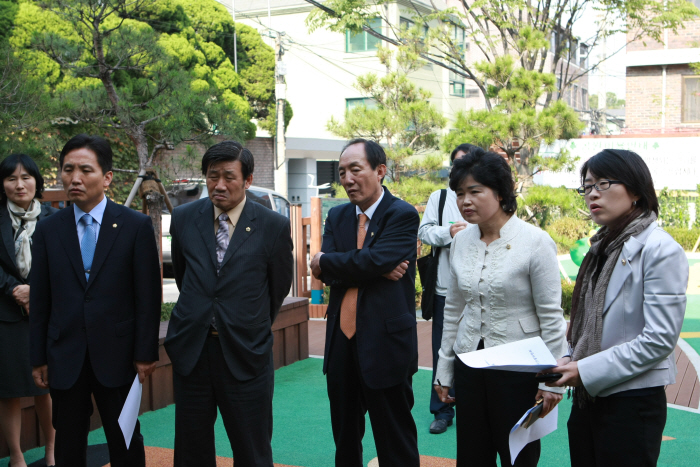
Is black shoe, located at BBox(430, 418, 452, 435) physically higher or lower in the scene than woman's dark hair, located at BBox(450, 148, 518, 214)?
lower

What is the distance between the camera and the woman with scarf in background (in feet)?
11.5

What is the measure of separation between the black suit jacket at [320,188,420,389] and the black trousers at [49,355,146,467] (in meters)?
0.98

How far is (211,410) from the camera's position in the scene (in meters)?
2.99

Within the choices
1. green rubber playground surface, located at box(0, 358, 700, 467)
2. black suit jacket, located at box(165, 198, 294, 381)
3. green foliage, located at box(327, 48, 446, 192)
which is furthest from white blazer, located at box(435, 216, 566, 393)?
green foliage, located at box(327, 48, 446, 192)

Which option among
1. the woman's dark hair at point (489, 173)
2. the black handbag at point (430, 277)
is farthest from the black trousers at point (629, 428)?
the black handbag at point (430, 277)

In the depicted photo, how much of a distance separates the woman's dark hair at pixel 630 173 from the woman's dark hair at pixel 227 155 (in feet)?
4.92

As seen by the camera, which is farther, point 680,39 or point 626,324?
point 680,39

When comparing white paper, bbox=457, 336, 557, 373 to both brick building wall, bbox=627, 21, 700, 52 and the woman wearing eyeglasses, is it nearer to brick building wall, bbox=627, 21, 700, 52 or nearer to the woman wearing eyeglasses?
the woman wearing eyeglasses

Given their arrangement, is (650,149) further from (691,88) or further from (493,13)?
(493,13)

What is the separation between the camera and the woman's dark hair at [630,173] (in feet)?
7.52

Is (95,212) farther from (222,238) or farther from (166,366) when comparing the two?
(166,366)

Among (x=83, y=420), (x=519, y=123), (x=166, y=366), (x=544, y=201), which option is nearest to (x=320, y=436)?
(x=166, y=366)

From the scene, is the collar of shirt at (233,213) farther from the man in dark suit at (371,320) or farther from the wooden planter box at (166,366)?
the wooden planter box at (166,366)

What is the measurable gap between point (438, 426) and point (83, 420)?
2.23m
